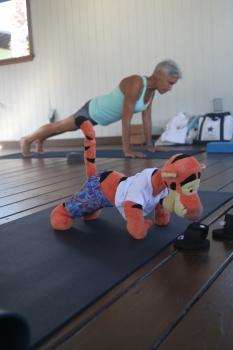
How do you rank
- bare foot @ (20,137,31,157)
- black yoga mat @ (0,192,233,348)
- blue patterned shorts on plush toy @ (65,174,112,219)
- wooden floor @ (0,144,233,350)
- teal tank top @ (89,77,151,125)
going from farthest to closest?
bare foot @ (20,137,31,157), teal tank top @ (89,77,151,125), blue patterned shorts on plush toy @ (65,174,112,219), black yoga mat @ (0,192,233,348), wooden floor @ (0,144,233,350)

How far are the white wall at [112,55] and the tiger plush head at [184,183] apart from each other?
145 inches

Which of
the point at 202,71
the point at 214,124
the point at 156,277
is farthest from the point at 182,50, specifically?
the point at 156,277

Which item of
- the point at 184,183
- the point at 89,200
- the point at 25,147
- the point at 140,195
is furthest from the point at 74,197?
the point at 25,147

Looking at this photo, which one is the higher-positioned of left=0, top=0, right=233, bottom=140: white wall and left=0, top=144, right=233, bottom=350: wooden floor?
left=0, top=0, right=233, bottom=140: white wall

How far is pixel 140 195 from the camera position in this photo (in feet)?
4.33

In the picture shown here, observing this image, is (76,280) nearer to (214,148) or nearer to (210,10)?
(214,148)

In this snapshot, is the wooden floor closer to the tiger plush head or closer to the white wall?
the tiger plush head

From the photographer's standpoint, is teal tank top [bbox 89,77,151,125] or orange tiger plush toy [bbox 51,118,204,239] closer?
orange tiger plush toy [bbox 51,118,204,239]

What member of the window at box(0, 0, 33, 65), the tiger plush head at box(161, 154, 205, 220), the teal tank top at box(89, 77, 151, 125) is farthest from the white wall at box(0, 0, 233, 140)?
the tiger plush head at box(161, 154, 205, 220)

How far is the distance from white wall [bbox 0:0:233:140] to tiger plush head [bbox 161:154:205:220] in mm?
3693

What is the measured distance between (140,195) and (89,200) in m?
0.22

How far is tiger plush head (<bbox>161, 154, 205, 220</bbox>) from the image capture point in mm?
1212

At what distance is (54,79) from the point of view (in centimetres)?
575

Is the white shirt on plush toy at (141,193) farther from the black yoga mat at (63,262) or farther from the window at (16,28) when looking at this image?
the window at (16,28)
